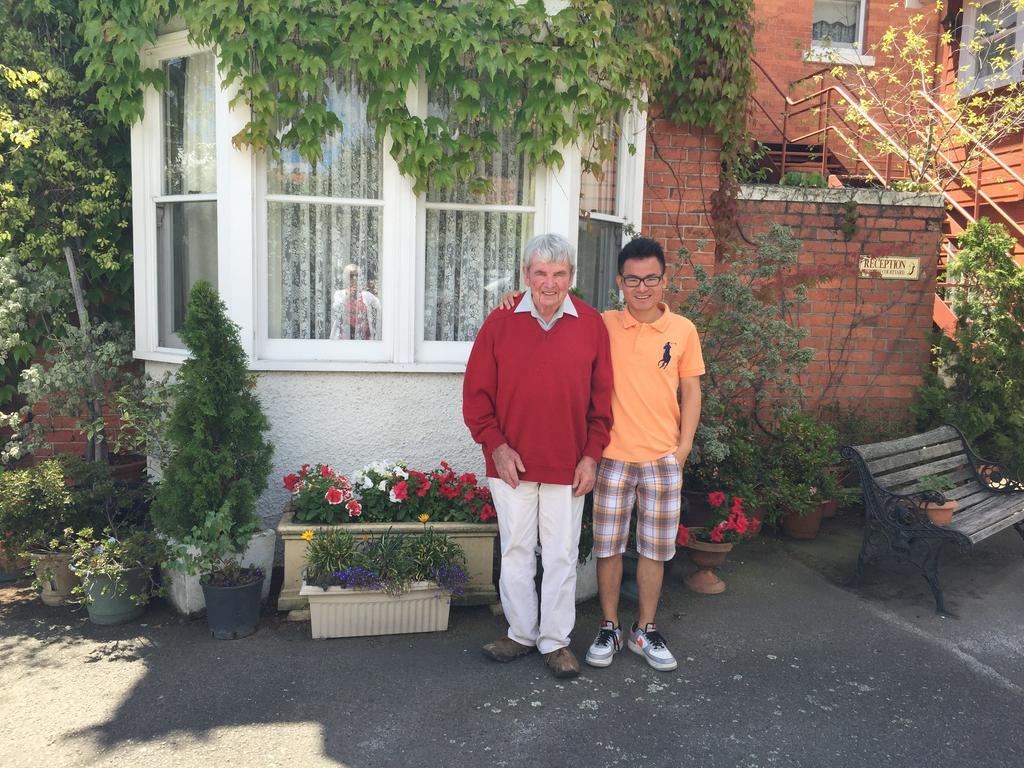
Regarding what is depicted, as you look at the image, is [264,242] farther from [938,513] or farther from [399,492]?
[938,513]

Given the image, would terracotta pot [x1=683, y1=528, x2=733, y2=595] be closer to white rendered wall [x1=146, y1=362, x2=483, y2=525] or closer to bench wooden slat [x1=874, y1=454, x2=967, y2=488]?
bench wooden slat [x1=874, y1=454, x2=967, y2=488]

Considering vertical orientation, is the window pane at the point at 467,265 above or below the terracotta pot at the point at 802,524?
above

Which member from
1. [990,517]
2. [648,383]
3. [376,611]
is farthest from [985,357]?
[376,611]

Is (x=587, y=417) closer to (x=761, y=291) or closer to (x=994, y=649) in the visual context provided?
(x=994, y=649)

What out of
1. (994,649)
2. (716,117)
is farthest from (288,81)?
(994,649)

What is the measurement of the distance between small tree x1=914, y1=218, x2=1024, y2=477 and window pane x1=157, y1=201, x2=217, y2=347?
5039mm

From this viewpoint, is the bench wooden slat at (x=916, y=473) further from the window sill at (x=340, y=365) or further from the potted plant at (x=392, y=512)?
the window sill at (x=340, y=365)

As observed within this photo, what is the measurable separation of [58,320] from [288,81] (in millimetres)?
2043

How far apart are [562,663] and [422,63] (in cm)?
319

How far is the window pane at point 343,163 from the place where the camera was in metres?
4.75

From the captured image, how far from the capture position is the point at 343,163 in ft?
15.8

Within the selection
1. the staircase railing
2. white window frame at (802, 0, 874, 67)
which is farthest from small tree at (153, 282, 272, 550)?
white window frame at (802, 0, 874, 67)

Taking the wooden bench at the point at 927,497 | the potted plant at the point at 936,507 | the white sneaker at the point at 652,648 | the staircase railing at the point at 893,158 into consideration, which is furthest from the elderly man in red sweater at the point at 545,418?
the staircase railing at the point at 893,158

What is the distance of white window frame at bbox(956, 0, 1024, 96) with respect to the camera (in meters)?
8.80
